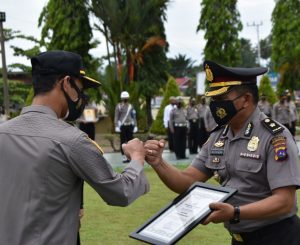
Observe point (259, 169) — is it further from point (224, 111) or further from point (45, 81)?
point (45, 81)

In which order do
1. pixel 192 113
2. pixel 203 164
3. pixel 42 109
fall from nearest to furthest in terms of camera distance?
pixel 42 109
pixel 203 164
pixel 192 113

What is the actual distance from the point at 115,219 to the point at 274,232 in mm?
4377

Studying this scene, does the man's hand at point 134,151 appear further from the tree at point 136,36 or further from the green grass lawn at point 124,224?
the tree at point 136,36

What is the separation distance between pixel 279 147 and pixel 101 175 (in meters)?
0.97

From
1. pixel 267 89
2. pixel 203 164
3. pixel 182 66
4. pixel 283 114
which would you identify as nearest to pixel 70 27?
pixel 267 89

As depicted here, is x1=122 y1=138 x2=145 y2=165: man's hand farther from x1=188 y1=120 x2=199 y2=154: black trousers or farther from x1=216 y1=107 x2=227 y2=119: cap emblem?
x1=188 y1=120 x2=199 y2=154: black trousers

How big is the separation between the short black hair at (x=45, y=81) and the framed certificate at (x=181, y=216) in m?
0.75

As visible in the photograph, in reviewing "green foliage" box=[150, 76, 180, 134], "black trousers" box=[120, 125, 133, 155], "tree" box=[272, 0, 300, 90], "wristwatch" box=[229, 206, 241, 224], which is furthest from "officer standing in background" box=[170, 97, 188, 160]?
"tree" box=[272, 0, 300, 90]

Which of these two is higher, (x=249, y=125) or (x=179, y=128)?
(x=249, y=125)

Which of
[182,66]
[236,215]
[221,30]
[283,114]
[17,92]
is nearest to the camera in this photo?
[236,215]

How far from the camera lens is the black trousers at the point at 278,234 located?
2980 mm

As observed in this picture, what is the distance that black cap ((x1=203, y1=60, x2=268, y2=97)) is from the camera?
3.07 meters

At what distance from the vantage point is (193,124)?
16453 millimetres

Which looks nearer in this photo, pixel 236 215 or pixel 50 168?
pixel 50 168
